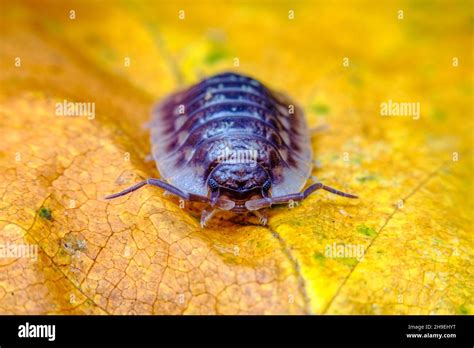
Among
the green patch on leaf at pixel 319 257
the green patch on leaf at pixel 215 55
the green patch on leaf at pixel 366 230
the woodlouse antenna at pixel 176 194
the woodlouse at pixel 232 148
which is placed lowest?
the green patch on leaf at pixel 319 257

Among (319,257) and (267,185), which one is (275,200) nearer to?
(267,185)

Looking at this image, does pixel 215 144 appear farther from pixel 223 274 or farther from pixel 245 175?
pixel 223 274

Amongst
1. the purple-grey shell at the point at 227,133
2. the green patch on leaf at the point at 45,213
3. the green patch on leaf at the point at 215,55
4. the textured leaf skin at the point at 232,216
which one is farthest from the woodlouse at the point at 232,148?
the green patch on leaf at the point at 215,55

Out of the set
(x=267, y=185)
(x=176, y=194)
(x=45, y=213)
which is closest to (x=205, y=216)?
(x=176, y=194)

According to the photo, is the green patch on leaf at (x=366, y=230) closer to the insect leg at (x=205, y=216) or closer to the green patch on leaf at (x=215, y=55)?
the insect leg at (x=205, y=216)

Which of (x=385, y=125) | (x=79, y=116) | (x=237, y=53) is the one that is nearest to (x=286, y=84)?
(x=237, y=53)
